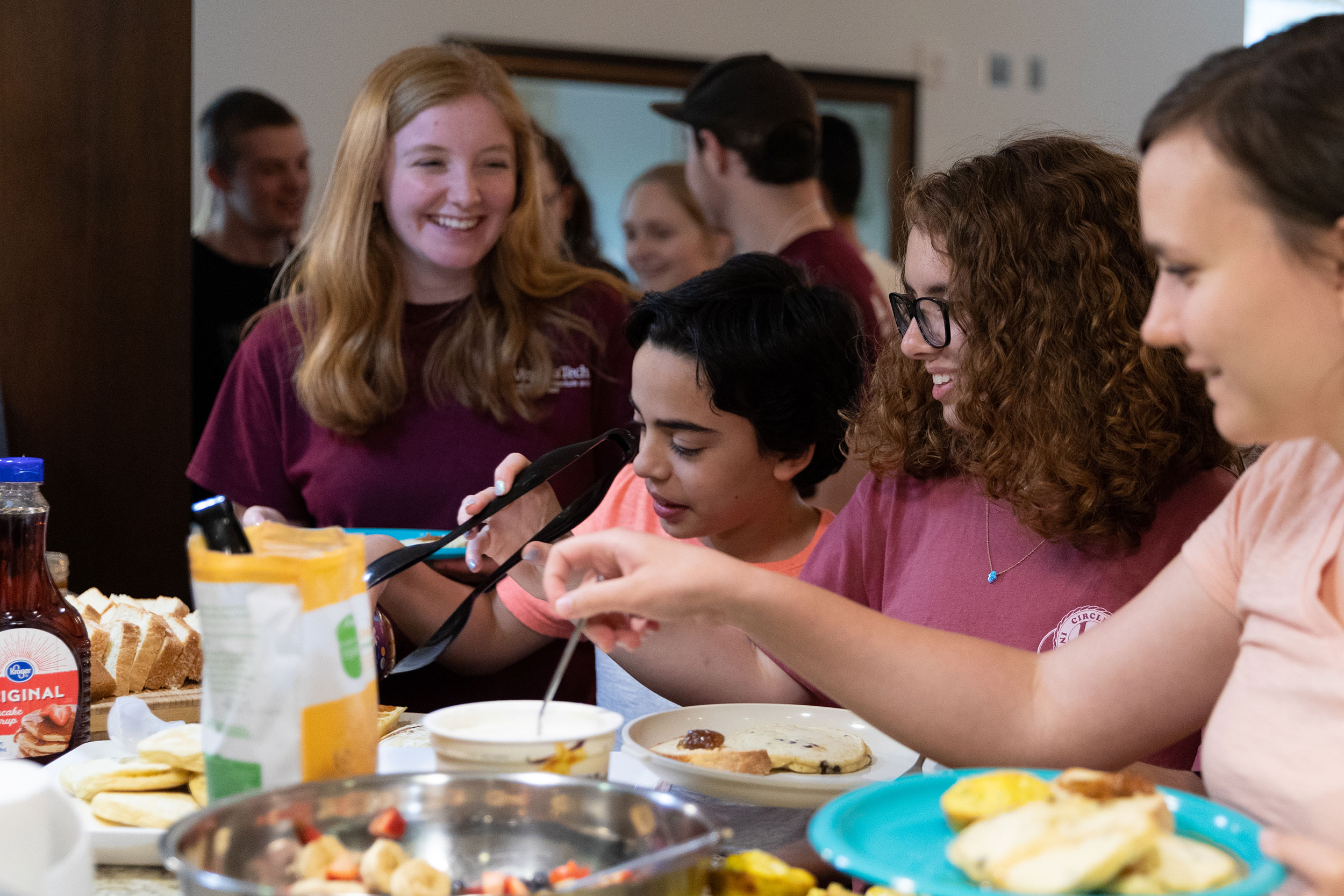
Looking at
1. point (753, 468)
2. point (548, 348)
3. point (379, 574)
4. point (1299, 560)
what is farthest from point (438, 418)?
point (1299, 560)

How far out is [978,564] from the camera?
1465mm

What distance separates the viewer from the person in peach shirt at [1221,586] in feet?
2.68

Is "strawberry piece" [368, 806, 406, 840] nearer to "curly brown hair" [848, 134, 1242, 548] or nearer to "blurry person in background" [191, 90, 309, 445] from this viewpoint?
"curly brown hair" [848, 134, 1242, 548]

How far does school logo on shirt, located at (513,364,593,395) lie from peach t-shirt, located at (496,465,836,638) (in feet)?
0.73

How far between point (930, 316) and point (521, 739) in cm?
80

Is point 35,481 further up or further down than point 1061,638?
further up

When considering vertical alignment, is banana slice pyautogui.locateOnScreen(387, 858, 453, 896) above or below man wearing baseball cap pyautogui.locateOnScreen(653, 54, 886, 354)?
below

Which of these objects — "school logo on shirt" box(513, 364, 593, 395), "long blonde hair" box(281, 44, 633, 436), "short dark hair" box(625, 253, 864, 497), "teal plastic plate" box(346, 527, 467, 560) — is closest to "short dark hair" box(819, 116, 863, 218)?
"long blonde hair" box(281, 44, 633, 436)

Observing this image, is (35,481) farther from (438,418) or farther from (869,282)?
(869,282)

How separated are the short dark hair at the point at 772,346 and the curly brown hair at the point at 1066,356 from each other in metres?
0.39

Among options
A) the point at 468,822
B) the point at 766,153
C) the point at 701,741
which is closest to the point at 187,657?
the point at 701,741

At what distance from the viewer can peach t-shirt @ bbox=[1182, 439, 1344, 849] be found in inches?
34.4

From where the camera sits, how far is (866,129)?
5848 millimetres

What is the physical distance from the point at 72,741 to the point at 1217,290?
1.10 metres
